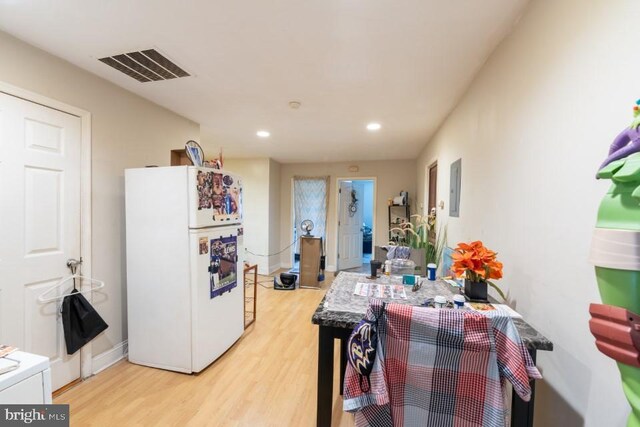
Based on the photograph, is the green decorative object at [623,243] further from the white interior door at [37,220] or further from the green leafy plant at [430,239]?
the white interior door at [37,220]

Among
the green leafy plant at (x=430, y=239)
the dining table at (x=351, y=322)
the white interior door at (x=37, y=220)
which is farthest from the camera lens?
the green leafy plant at (x=430, y=239)

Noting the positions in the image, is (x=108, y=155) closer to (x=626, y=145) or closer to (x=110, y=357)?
(x=110, y=357)

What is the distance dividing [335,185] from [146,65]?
401cm

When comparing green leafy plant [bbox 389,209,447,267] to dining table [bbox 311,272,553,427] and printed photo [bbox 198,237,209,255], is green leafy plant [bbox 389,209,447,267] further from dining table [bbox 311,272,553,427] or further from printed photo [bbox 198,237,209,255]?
printed photo [bbox 198,237,209,255]

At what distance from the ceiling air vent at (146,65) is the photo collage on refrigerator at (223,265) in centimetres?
133

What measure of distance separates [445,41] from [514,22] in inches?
13.1

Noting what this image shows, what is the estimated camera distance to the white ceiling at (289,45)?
4.43 feet

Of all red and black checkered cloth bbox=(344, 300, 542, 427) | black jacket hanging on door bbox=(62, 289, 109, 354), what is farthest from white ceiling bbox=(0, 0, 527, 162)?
black jacket hanging on door bbox=(62, 289, 109, 354)

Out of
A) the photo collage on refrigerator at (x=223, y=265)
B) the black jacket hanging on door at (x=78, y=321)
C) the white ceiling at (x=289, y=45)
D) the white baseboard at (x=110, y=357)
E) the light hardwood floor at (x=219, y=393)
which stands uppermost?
the white ceiling at (x=289, y=45)

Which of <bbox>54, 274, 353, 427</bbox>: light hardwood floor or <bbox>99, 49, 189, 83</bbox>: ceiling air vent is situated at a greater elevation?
<bbox>99, 49, 189, 83</bbox>: ceiling air vent

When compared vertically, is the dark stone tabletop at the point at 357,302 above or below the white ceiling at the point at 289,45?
below

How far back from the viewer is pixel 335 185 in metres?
5.56

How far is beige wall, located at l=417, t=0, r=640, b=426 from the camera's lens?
803mm

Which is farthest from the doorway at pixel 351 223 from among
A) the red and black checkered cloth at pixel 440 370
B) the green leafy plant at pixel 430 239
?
the red and black checkered cloth at pixel 440 370
